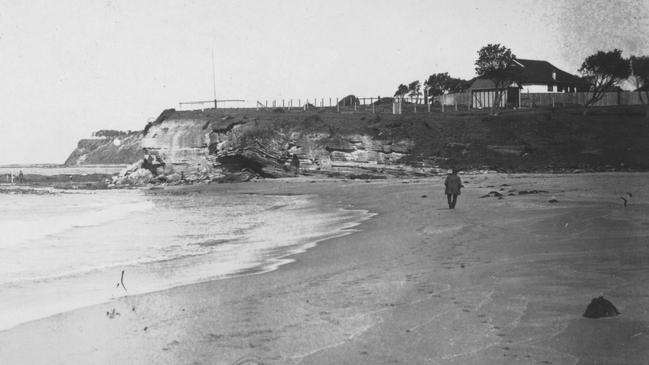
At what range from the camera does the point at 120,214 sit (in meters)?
29.9

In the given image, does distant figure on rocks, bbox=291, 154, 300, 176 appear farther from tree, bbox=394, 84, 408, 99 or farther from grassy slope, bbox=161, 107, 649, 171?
tree, bbox=394, 84, 408, 99

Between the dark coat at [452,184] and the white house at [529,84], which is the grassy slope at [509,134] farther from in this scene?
the dark coat at [452,184]

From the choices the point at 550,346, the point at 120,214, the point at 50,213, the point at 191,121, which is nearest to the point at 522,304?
the point at 550,346

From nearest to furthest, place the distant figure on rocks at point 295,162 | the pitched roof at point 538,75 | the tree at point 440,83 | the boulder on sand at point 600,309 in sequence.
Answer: the boulder on sand at point 600,309, the distant figure on rocks at point 295,162, the pitched roof at point 538,75, the tree at point 440,83

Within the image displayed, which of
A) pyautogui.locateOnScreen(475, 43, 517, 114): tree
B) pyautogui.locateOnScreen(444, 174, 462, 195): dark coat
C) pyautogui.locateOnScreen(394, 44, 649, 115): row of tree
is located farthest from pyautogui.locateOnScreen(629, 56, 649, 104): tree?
pyautogui.locateOnScreen(444, 174, 462, 195): dark coat

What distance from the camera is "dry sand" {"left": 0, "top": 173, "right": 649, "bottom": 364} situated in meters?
6.47

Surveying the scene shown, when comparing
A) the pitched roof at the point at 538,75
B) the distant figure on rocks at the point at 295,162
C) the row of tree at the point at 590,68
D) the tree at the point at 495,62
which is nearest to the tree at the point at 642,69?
the row of tree at the point at 590,68

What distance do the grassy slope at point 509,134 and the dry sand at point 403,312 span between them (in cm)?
3762

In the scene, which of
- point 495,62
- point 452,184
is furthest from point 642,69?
point 452,184

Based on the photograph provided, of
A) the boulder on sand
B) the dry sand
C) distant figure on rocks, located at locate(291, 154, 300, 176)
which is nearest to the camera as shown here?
the dry sand

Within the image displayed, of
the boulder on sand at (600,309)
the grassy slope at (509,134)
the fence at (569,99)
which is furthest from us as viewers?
the fence at (569,99)

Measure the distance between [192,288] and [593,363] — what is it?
6.80 meters

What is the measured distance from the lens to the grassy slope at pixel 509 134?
1975 inches

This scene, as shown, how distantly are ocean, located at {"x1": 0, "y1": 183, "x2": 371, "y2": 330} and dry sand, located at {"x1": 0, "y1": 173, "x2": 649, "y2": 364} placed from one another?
3.72 ft
